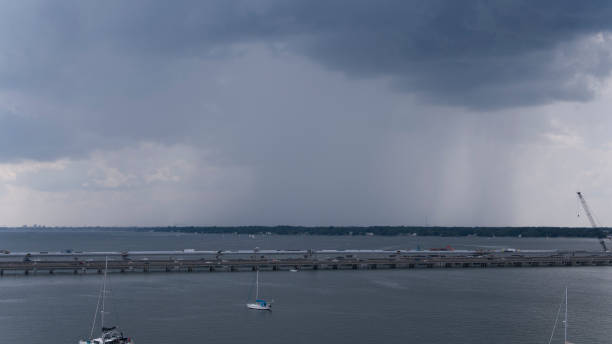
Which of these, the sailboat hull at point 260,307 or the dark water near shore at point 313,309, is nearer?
the dark water near shore at point 313,309

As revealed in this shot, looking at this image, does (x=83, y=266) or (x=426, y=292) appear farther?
(x=83, y=266)

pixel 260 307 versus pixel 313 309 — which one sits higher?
pixel 260 307

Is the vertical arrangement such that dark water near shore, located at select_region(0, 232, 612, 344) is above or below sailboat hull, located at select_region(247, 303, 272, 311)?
below

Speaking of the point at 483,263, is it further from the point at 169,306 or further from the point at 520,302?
the point at 169,306

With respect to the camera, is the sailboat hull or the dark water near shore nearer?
the dark water near shore

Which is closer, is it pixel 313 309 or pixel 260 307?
pixel 260 307

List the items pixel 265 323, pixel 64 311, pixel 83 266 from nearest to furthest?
pixel 265 323, pixel 64 311, pixel 83 266

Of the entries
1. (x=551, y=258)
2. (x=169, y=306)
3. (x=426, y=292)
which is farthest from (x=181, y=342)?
(x=551, y=258)

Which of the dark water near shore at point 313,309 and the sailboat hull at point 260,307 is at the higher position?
the sailboat hull at point 260,307
